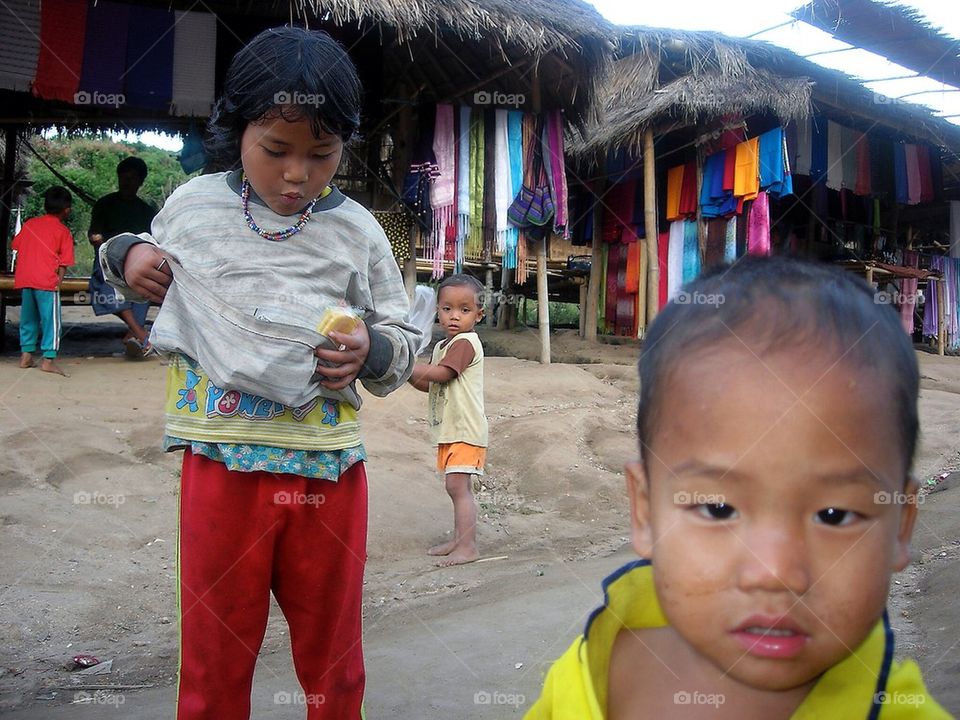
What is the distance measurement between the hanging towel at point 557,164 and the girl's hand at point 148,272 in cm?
667

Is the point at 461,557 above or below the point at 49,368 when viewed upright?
below

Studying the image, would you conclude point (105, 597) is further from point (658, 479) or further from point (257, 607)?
point (658, 479)

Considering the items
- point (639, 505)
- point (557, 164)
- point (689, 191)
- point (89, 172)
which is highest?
point (89, 172)

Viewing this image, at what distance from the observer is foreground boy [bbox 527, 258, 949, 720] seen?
0.86m

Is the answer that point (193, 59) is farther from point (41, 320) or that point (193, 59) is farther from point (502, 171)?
point (502, 171)

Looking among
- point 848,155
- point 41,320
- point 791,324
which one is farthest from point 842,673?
point 848,155

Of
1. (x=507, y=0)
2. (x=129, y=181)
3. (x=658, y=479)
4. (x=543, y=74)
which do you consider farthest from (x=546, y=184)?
(x=658, y=479)

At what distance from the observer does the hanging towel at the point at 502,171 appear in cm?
778

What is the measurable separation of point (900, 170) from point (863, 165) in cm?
73

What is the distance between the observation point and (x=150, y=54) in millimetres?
6637

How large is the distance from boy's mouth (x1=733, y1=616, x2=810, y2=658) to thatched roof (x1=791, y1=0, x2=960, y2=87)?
9.54 metres

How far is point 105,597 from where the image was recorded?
3.39 meters

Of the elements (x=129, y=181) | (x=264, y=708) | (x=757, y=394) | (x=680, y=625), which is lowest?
(x=264, y=708)

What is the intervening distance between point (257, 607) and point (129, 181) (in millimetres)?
6786
